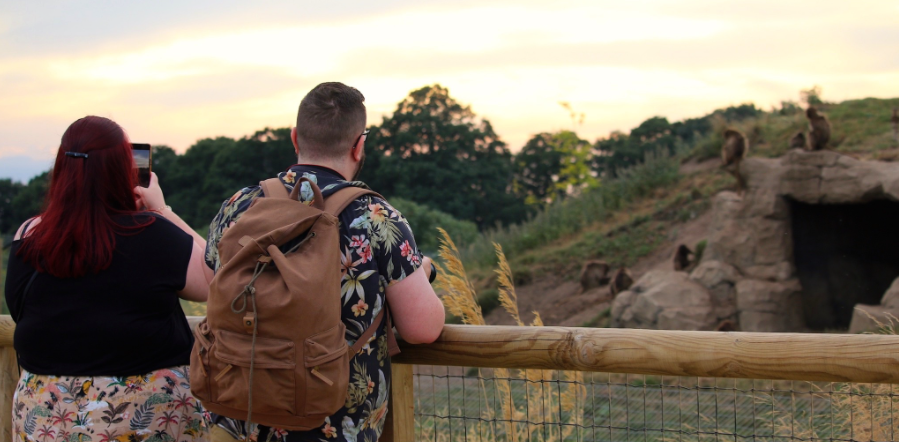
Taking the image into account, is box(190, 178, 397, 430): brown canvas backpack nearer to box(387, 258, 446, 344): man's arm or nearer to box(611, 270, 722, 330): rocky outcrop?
box(387, 258, 446, 344): man's arm

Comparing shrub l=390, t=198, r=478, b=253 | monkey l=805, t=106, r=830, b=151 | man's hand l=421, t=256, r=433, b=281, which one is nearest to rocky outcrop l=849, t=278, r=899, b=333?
monkey l=805, t=106, r=830, b=151

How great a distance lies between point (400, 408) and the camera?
→ 233 centimetres

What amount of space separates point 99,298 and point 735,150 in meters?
11.1

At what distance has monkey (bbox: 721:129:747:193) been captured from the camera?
1141cm

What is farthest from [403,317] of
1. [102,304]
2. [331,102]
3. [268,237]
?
[102,304]

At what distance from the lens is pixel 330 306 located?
1.69 meters

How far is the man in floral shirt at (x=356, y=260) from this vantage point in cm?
182

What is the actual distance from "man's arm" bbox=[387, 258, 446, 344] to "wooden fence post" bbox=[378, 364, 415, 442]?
0.40 meters

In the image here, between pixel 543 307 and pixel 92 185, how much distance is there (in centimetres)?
1255

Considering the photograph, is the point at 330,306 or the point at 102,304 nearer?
the point at 330,306

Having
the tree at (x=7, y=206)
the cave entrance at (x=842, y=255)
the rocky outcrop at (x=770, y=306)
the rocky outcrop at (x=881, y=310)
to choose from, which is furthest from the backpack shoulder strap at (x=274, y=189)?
the tree at (x=7, y=206)

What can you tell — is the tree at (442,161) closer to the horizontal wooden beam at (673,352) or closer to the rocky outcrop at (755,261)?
the rocky outcrop at (755,261)

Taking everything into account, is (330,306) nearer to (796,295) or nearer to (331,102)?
(331,102)

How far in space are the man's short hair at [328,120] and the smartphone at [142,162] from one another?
633mm
